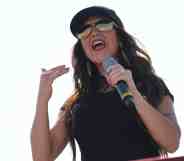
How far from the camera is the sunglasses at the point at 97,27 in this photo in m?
3.56

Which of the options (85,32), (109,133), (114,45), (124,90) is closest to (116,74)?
(124,90)

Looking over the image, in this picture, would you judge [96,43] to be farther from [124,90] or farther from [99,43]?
[124,90]

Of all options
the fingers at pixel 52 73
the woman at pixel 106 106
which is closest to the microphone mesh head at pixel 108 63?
the woman at pixel 106 106

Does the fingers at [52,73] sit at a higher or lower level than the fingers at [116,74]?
higher

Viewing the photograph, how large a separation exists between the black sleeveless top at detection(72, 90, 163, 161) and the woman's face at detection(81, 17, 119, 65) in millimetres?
290

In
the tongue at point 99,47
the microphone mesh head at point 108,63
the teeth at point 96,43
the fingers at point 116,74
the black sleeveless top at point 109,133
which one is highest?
the teeth at point 96,43

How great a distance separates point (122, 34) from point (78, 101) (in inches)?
22.1

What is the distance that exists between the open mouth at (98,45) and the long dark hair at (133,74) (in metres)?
0.17

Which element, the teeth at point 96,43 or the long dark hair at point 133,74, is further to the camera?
the teeth at point 96,43

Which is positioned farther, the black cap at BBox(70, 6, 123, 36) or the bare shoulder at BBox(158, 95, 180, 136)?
the black cap at BBox(70, 6, 123, 36)

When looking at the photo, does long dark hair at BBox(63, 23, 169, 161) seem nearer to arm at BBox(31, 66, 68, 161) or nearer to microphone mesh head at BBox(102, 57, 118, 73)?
arm at BBox(31, 66, 68, 161)

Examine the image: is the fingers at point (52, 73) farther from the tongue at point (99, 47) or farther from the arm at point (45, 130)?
the tongue at point (99, 47)

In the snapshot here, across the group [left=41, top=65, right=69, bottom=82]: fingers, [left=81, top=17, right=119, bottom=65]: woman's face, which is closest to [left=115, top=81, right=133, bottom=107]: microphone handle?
[left=81, top=17, right=119, bottom=65]: woman's face

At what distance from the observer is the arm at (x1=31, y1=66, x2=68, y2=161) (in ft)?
11.4
